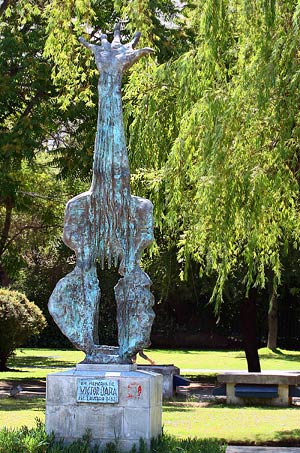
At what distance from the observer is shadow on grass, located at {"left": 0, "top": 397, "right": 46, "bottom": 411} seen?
15.4 meters

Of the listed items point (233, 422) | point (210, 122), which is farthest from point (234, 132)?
point (233, 422)

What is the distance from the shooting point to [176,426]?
13.1m

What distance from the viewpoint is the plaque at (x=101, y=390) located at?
8.86 metres

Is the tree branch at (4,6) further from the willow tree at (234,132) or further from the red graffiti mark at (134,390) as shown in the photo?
the red graffiti mark at (134,390)

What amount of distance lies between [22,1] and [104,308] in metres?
19.0

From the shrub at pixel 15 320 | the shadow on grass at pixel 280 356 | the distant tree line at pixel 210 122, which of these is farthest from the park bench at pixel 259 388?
the shadow on grass at pixel 280 356

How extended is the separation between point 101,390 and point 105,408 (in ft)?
0.61

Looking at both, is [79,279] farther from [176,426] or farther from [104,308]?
[104,308]

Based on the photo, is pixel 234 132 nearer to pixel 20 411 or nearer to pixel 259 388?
pixel 20 411

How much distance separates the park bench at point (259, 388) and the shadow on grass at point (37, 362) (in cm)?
908

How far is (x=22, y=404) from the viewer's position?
16188 mm

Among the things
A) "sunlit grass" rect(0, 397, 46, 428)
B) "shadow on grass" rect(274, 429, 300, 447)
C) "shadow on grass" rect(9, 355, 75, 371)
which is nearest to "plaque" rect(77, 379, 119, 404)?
"sunlit grass" rect(0, 397, 46, 428)

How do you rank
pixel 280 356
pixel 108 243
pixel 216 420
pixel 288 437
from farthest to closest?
pixel 280 356 < pixel 216 420 < pixel 288 437 < pixel 108 243

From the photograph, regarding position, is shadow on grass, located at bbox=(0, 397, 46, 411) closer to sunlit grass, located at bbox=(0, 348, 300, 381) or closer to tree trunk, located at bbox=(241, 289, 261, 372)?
sunlit grass, located at bbox=(0, 348, 300, 381)
